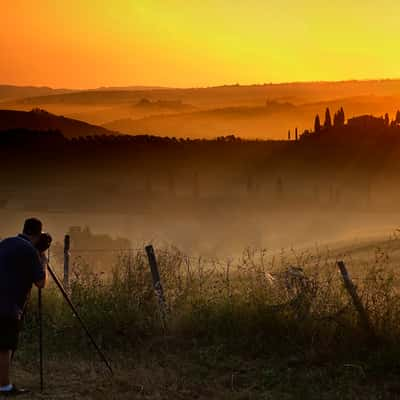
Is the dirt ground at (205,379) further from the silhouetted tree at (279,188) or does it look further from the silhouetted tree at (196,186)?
the silhouetted tree at (196,186)

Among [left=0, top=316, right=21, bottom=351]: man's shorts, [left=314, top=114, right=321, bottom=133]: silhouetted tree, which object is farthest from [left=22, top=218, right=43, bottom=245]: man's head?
[left=314, top=114, right=321, bottom=133]: silhouetted tree

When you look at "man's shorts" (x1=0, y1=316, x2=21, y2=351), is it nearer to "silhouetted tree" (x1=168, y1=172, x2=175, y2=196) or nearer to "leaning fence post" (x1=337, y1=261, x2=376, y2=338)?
"leaning fence post" (x1=337, y1=261, x2=376, y2=338)

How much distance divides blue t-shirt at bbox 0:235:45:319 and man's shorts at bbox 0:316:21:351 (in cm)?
8

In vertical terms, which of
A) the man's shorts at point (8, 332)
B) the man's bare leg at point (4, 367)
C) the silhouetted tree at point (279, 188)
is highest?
the silhouetted tree at point (279, 188)

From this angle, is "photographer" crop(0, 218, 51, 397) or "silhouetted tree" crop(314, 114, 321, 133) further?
"silhouetted tree" crop(314, 114, 321, 133)

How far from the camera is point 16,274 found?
26.9ft

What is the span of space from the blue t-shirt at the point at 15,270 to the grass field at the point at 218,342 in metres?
1.35

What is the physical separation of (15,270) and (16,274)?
1.9 inches

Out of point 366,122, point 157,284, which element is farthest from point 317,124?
point 157,284

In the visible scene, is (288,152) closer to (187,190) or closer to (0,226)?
(187,190)

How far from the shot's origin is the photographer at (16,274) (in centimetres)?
815

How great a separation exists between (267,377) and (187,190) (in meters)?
115

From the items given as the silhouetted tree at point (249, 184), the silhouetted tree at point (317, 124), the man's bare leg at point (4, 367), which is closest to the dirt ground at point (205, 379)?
the man's bare leg at point (4, 367)

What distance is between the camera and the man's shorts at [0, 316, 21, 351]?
27.2 feet
